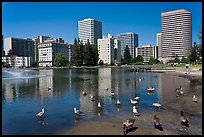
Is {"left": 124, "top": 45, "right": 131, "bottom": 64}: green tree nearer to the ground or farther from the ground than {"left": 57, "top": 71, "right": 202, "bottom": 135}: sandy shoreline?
farther from the ground

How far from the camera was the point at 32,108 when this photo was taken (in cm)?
2169

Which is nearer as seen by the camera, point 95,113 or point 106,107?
point 95,113

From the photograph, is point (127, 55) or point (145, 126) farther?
point (127, 55)

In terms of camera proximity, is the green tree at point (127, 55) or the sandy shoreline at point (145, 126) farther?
the green tree at point (127, 55)

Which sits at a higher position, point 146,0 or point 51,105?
point 146,0

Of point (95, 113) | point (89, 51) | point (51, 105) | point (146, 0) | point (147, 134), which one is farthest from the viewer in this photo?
point (89, 51)

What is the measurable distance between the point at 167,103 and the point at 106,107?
5956 millimetres

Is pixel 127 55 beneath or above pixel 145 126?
above

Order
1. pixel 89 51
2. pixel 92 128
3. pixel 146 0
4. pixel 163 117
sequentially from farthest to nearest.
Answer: pixel 89 51 < pixel 163 117 < pixel 92 128 < pixel 146 0

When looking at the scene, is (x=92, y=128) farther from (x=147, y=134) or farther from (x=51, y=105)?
(x=51, y=105)

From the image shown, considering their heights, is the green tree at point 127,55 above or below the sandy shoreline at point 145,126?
above

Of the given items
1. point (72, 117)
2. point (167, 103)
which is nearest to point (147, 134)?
point (72, 117)

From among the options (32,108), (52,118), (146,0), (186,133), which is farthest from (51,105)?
(146,0)

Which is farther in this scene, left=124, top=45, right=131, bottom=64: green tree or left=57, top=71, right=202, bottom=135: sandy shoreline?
left=124, top=45, right=131, bottom=64: green tree
